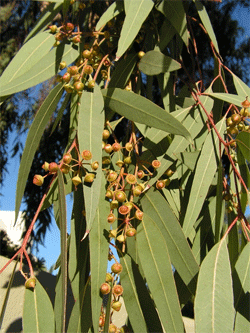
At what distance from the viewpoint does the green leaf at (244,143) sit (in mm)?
601

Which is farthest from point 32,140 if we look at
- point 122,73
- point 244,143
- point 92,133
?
point 244,143

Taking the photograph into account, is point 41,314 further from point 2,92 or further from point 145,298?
point 2,92

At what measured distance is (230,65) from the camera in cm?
196

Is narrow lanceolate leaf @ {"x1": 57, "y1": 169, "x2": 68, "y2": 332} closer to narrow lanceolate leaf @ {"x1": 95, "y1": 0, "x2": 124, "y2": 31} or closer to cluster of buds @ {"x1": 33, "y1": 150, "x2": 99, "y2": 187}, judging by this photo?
cluster of buds @ {"x1": 33, "y1": 150, "x2": 99, "y2": 187}

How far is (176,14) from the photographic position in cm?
73

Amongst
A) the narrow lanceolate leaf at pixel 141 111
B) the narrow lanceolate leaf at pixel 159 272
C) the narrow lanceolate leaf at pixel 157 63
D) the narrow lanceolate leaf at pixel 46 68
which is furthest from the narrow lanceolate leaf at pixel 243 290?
the narrow lanceolate leaf at pixel 46 68

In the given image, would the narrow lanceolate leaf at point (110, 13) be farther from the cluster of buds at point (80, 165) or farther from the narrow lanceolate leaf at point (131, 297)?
the narrow lanceolate leaf at point (131, 297)

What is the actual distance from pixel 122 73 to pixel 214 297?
1.48ft

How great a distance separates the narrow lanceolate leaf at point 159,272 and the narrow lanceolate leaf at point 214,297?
5 cm

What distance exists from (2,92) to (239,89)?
1.73 feet

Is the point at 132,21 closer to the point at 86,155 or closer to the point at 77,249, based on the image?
the point at 86,155

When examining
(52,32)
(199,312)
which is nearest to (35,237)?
(52,32)

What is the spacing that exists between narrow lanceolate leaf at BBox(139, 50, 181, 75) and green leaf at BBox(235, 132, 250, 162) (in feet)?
0.55

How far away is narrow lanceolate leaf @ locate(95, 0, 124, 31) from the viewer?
0.69 meters
